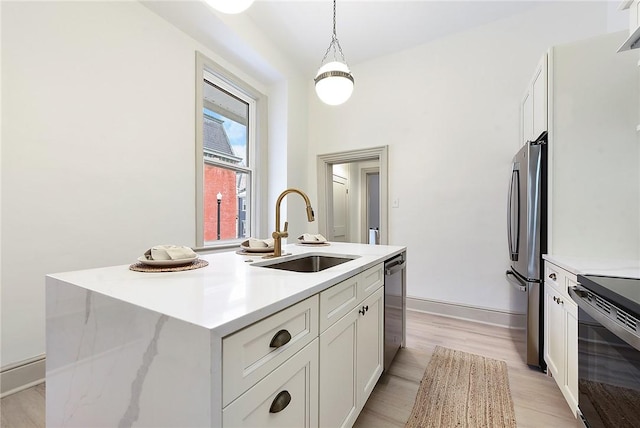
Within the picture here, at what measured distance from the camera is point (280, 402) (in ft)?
2.63

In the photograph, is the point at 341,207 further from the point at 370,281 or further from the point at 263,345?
the point at 263,345

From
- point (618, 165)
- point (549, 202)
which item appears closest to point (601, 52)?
point (618, 165)

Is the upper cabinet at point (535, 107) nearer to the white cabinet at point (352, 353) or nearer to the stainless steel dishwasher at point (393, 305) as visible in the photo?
the stainless steel dishwasher at point (393, 305)

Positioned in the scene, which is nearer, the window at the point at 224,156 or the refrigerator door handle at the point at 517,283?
the refrigerator door handle at the point at 517,283

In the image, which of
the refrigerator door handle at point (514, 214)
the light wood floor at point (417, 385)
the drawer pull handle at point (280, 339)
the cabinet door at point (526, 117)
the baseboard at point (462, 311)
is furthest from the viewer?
the baseboard at point (462, 311)

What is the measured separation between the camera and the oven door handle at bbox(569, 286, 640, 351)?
805 mm

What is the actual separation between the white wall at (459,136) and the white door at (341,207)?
1.46 m

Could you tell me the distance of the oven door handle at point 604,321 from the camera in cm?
81

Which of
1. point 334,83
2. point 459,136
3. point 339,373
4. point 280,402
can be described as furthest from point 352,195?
point 280,402

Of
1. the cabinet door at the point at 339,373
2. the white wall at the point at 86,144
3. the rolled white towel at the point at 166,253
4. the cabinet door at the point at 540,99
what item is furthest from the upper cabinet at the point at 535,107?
the white wall at the point at 86,144

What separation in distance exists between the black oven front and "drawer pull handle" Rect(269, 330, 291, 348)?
3.31 ft

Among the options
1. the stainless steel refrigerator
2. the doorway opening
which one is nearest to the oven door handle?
the stainless steel refrigerator

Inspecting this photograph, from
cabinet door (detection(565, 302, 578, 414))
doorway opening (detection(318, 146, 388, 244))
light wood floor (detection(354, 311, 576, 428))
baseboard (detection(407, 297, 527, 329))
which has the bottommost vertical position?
light wood floor (detection(354, 311, 576, 428))

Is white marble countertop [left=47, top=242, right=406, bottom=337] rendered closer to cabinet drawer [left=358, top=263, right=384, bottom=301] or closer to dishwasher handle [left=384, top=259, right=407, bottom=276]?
cabinet drawer [left=358, top=263, right=384, bottom=301]
